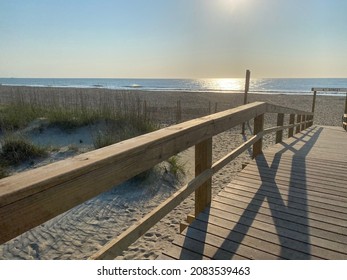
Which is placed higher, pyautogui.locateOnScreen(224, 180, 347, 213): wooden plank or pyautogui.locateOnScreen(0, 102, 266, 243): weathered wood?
pyautogui.locateOnScreen(0, 102, 266, 243): weathered wood

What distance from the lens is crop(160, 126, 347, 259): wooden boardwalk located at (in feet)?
6.60

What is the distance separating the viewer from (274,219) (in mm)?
2459

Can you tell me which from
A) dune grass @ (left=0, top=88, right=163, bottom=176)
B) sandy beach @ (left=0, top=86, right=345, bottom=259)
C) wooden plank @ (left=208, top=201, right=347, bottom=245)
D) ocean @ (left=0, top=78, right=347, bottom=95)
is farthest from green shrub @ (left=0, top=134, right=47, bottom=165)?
ocean @ (left=0, top=78, right=347, bottom=95)

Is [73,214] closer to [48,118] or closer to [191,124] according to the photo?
[191,124]

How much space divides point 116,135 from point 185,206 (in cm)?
288

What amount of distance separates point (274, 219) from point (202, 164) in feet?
2.66

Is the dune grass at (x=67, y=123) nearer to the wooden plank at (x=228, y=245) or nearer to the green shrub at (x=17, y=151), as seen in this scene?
the green shrub at (x=17, y=151)

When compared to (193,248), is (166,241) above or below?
below

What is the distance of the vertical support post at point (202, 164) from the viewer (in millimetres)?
2461

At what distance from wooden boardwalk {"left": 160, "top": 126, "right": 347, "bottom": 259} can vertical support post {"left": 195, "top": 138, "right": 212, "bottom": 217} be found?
8 cm

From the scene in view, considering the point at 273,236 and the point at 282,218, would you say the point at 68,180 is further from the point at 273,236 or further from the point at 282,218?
the point at 282,218

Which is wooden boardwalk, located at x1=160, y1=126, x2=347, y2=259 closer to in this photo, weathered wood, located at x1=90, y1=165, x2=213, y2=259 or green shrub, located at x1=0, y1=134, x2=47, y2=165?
weathered wood, located at x1=90, y1=165, x2=213, y2=259

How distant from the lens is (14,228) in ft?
3.11
